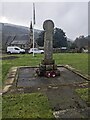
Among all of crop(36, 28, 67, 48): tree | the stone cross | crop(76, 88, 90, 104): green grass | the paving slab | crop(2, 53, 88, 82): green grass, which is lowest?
crop(76, 88, 90, 104): green grass

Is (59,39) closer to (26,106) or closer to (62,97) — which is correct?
(62,97)

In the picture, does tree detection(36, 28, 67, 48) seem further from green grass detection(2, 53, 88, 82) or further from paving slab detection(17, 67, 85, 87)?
paving slab detection(17, 67, 85, 87)

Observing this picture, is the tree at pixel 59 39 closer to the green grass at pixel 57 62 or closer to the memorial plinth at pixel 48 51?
the green grass at pixel 57 62

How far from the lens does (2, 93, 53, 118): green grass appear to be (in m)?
5.58

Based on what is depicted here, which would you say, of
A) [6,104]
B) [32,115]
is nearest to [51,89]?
[6,104]

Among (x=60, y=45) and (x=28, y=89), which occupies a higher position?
(x=60, y=45)

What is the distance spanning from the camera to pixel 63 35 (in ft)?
187

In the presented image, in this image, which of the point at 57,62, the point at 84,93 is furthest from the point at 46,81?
the point at 57,62

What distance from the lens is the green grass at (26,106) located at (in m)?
5.58

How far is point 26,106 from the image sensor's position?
6211 millimetres

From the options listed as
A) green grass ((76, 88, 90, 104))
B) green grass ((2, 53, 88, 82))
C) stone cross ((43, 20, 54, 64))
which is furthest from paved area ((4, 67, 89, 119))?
stone cross ((43, 20, 54, 64))

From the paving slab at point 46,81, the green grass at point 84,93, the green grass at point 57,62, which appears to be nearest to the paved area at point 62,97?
the paving slab at point 46,81

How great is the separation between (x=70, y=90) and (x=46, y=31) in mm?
4869

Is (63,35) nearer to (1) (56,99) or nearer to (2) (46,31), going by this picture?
(2) (46,31)
